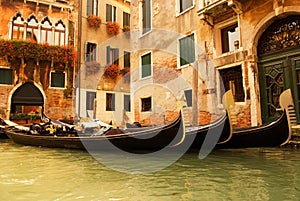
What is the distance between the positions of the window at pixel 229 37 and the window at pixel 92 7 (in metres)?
8.27

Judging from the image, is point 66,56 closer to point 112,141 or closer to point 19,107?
point 19,107

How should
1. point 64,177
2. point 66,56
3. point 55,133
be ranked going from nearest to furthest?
point 64,177, point 55,133, point 66,56

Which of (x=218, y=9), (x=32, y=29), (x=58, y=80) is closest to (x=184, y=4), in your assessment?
Answer: (x=218, y=9)

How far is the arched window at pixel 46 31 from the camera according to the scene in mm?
12008

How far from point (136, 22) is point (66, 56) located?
399 centimetres

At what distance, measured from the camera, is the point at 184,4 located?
816 cm

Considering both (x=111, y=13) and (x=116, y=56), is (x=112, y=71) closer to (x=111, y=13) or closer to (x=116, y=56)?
(x=116, y=56)

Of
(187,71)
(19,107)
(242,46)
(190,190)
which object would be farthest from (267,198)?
(19,107)

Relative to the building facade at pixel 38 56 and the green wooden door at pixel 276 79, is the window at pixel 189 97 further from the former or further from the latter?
the building facade at pixel 38 56

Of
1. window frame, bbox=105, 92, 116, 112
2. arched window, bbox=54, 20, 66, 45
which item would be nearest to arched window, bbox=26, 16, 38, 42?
arched window, bbox=54, 20, 66, 45

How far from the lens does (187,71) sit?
7695mm

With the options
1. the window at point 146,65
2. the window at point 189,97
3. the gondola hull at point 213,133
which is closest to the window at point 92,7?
the window at point 146,65

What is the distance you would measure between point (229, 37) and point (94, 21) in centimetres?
812

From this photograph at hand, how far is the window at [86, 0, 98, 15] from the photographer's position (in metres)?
13.0
